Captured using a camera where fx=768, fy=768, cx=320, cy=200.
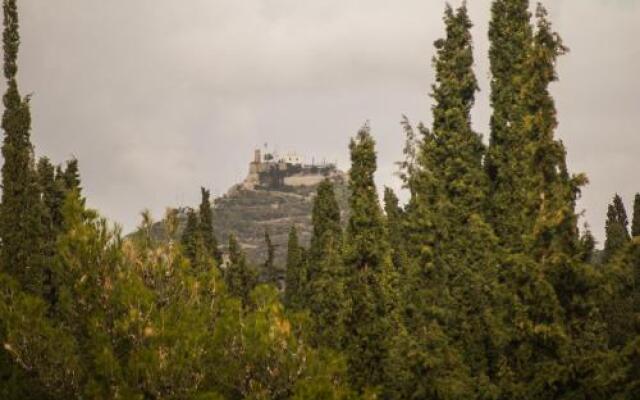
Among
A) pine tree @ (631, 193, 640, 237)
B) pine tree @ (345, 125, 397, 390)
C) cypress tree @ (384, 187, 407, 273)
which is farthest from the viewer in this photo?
pine tree @ (631, 193, 640, 237)

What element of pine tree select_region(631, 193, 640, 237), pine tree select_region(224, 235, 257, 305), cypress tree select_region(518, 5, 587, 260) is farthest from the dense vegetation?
pine tree select_region(631, 193, 640, 237)

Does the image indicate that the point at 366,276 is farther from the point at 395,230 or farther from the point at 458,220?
the point at 395,230

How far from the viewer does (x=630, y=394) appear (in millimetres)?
23781

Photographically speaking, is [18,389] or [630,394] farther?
[630,394]

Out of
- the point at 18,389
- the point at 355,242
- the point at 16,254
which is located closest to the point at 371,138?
the point at 355,242

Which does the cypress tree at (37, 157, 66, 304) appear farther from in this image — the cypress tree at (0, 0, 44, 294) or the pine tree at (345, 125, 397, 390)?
the pine tree at (345, 125, 397, 390)

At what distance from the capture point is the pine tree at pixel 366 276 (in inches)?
1324

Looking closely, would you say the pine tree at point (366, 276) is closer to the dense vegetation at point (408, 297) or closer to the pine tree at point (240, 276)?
the dense vegetation at point (408, 297)

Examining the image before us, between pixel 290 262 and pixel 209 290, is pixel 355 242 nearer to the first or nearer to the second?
pixel 209 290

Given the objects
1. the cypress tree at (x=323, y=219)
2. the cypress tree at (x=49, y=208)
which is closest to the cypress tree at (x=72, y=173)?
the cypress tree at (x=49, y=208)

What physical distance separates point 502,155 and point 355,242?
28.8 ft

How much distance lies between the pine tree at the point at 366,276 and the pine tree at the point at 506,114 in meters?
5.76

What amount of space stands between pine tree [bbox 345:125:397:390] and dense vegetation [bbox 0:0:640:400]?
2.9 inches

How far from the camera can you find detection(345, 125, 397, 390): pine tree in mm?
33625
